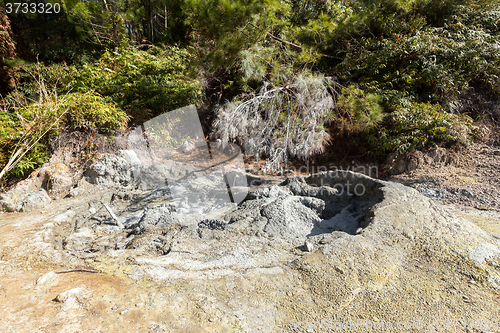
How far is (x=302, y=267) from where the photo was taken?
192cm

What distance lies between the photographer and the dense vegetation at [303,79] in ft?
15.6

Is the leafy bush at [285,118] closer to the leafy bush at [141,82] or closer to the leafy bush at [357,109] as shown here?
the leafy bush at [357,109]

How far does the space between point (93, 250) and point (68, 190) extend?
2.56 m

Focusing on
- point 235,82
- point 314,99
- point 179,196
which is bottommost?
point 179,196

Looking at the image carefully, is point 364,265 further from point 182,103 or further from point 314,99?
point 182,103

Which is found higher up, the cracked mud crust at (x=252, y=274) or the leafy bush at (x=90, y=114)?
the leafy bush at (x=90, y=114)

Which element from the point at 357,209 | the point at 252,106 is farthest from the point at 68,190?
the point at 357,209

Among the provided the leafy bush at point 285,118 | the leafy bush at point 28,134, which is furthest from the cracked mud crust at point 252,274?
the leafy bush at point 285,118

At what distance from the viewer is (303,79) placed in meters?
5.22

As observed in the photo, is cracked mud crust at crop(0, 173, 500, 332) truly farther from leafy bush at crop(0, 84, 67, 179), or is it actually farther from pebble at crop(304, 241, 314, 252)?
leafy bush at crop(0, 84, 67, 179)

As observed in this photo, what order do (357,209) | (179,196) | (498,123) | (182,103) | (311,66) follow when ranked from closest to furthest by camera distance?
1. (357,209)
2. (179,196)
3. (498,123)
4. (311,66)
5. (182,103)

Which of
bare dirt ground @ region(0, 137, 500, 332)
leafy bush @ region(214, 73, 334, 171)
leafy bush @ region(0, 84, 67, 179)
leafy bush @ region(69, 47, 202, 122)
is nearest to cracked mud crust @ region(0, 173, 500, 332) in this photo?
bare dirt ground @ region(0, 137, 500, 332)

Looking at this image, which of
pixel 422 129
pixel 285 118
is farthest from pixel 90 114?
pixel 422 129

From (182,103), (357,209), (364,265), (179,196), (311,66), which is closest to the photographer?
(364,265)
